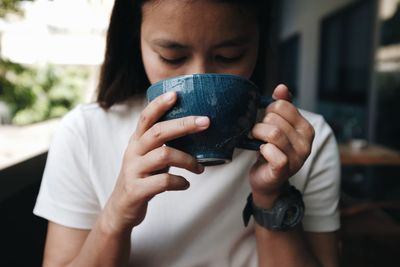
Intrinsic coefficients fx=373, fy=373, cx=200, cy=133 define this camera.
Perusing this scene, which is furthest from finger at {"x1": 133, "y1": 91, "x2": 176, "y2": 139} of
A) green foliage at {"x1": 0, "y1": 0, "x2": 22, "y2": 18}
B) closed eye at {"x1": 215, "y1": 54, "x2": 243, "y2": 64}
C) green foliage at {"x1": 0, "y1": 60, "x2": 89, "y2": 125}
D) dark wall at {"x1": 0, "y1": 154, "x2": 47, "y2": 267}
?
green foliage at {"x1": 0, "y1": 60, "x2": 89, "y2": 125}

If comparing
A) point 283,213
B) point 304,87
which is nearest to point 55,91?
point 304,87

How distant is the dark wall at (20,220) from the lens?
3.09 ft

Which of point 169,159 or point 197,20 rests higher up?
point 197,20

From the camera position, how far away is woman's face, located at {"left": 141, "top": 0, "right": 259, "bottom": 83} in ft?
2.62

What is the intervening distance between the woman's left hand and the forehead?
0.65ft

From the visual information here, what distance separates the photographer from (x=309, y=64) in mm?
7250

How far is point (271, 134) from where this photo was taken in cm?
66

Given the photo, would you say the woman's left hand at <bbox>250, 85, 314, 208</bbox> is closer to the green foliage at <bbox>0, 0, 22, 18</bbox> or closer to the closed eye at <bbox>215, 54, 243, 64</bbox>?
the closed eye at <bbox>215, 54, 243, 64</bbox>

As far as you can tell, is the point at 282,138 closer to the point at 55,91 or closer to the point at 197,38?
the point at 197,38

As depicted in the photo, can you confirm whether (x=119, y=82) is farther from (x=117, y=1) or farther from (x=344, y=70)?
(x=344, y=70)

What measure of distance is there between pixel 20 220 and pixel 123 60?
535 millimetres

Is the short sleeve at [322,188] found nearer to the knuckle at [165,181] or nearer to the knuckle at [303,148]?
the knuckle at [303,148]

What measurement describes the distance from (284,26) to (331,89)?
12.7ft

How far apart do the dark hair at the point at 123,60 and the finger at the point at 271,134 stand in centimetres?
45
